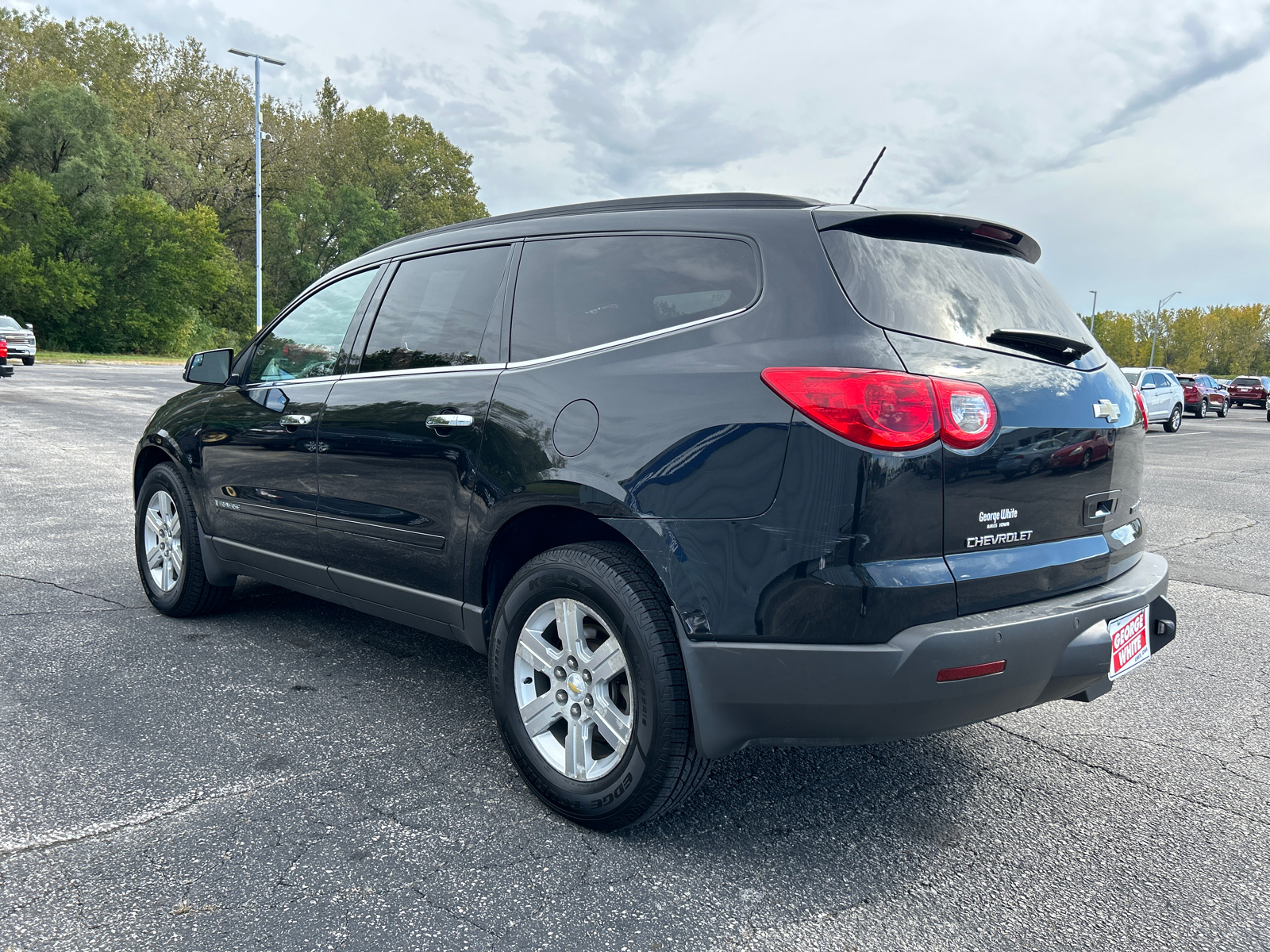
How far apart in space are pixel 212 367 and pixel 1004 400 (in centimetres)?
358

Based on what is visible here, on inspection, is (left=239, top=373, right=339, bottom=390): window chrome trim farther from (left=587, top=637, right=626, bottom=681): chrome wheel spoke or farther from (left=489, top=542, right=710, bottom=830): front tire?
(left=587, top=637, right=626, bottom=681): chrome wheel spoke

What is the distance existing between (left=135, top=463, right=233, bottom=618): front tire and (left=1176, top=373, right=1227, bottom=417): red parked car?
40.8 m

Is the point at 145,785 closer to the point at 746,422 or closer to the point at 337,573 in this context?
the point at 337,573

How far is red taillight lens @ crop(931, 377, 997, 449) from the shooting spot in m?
2.32

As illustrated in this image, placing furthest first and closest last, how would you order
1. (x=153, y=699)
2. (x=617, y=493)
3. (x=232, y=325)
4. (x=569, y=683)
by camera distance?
1. (x=232, y=325)
2. (x=153, y=699)
3. (x=569, y=683)
4. (x=617, y=493)

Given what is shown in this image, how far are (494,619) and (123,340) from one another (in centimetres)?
4941

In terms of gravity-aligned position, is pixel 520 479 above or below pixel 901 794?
above

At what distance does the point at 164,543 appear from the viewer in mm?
4777

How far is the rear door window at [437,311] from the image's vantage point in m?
3.32

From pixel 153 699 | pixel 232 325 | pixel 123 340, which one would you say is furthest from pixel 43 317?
pixel 153 699

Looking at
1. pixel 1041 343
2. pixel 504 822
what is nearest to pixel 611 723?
pixel 504 822

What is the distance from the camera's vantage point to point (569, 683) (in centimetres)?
278

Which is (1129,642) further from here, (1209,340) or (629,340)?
(1209,340)

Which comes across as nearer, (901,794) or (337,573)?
(901,794)
